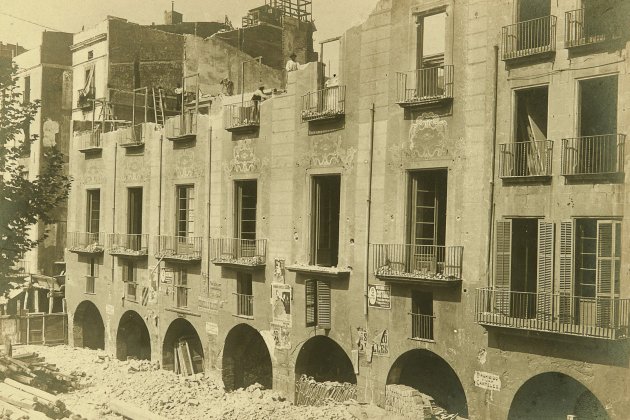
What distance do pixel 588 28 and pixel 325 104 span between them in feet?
29.3

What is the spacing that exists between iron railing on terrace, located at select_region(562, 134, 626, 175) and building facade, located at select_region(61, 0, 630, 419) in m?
0.05

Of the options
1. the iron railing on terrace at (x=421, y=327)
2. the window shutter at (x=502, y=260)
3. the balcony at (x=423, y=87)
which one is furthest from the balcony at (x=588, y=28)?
the iron railing on terrace at (x=421, y=327)

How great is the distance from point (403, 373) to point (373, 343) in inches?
67.8

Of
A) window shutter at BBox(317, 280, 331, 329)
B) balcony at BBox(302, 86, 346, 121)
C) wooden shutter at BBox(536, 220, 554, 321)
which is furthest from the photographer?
window shutter at BBox(317, 280, 331, 329)

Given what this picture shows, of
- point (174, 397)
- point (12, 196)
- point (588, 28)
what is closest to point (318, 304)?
point (174, 397)

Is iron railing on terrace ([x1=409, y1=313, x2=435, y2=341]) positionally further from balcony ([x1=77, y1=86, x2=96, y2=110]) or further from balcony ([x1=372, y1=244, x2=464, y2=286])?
balcony ([x1=77, y1=86, x2=96, y2=110])

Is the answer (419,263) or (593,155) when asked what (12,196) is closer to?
(419,263)

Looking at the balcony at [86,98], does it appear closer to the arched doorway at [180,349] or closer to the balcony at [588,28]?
the arched doorway at [180,349]

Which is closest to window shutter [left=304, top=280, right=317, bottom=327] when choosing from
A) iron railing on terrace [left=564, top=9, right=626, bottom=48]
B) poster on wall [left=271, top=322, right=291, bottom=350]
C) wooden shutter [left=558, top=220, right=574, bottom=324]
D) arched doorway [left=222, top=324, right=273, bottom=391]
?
poster on wall [left=271, top=322, right=291, bottom=350]

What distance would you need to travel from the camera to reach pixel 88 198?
3556 centimetres

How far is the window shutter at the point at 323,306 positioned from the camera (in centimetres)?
2245

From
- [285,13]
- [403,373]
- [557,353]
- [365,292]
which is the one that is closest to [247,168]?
[365,292]

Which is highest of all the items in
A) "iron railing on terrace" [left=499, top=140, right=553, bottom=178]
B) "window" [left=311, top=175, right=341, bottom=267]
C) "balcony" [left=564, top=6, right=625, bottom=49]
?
"balcony" [left=564, top=6, right=625, bottom=49]

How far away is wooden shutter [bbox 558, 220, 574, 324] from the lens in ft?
54.1
